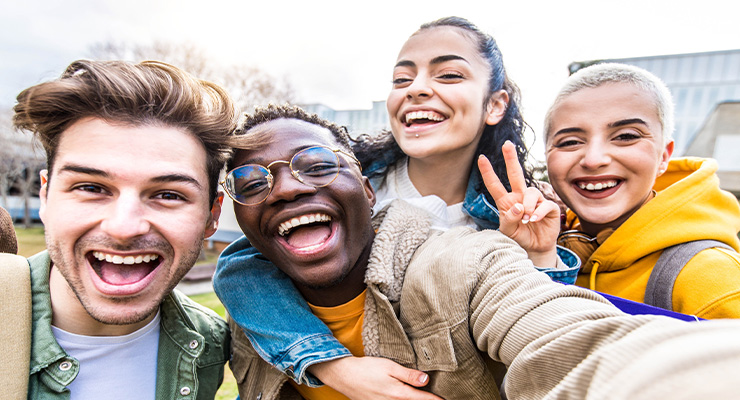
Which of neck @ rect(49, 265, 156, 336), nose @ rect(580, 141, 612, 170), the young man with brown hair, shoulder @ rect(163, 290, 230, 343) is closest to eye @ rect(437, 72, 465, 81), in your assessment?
nose @ rect(580, 141, 612, 170)

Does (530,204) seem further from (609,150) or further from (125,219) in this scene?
(125,219)

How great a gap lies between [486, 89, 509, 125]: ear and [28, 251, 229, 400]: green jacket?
2.22 m

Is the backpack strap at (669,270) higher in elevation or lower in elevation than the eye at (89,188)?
lower

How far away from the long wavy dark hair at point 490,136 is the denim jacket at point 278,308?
0.54 meters

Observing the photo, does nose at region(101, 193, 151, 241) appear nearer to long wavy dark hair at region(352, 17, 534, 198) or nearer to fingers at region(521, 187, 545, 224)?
long wavy dark hair at region(352, 17, 534, 198)

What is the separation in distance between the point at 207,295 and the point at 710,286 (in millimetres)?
10107

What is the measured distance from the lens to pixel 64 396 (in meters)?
1.65

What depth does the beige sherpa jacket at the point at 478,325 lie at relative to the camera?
0.79 meters

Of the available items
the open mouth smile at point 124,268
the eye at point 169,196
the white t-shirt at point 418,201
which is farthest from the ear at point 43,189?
the white t-shirt at point 418,201

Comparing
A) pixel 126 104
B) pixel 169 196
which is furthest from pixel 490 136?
pixel 126 104

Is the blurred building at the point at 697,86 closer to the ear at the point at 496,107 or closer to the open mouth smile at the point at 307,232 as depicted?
the ear at the point at 496,107

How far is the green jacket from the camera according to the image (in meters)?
1.65

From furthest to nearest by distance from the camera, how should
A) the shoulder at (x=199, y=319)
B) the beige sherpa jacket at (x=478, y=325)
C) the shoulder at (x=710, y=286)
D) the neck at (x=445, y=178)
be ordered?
the neck at (x=445, y=178) < the shoulder at (x=199, y=319) < the shoulder at (x=710, y=286) < the beige sherpa jacket at (x=478, y=325)

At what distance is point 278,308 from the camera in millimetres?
1896
